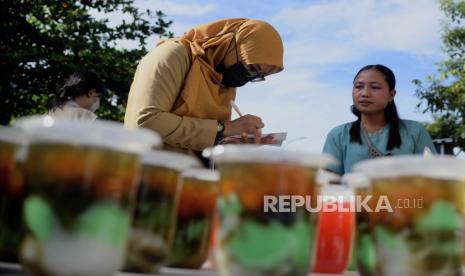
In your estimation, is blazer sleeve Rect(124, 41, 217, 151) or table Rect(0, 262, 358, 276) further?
blazer sleeve Rect(124, 41, 217, 151)

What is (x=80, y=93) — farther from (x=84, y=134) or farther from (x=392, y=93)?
(x=84, y=134)

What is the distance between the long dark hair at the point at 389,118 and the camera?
2.82m

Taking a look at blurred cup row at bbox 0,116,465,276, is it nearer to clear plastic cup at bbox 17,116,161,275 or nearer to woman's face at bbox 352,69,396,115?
clear plastic cup at bbox 17,116,161,275

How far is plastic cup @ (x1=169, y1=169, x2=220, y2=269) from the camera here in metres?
1.17

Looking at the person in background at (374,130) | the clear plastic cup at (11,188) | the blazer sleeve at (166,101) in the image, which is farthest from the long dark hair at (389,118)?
the clear plastic cup at (11,188)

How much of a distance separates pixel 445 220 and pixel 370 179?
0.47ft

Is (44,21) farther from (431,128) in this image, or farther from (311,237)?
(431,128)

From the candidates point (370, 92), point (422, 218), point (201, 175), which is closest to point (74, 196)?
point (201, 175)

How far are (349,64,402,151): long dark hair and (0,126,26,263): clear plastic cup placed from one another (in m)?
2.10

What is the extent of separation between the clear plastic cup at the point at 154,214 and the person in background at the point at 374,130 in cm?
180

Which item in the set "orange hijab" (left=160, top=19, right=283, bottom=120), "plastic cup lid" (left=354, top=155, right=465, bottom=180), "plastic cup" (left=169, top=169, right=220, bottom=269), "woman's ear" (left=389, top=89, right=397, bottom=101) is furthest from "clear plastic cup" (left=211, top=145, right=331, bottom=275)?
"woman's ear" (left=389, top=89, right=397, bottom=101)

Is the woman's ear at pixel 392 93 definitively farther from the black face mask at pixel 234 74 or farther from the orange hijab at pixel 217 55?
the black face mask at pixel 234 74

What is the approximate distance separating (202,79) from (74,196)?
1614 mm

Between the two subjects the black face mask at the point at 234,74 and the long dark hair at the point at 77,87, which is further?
the long dark hair at the point at 77,87
